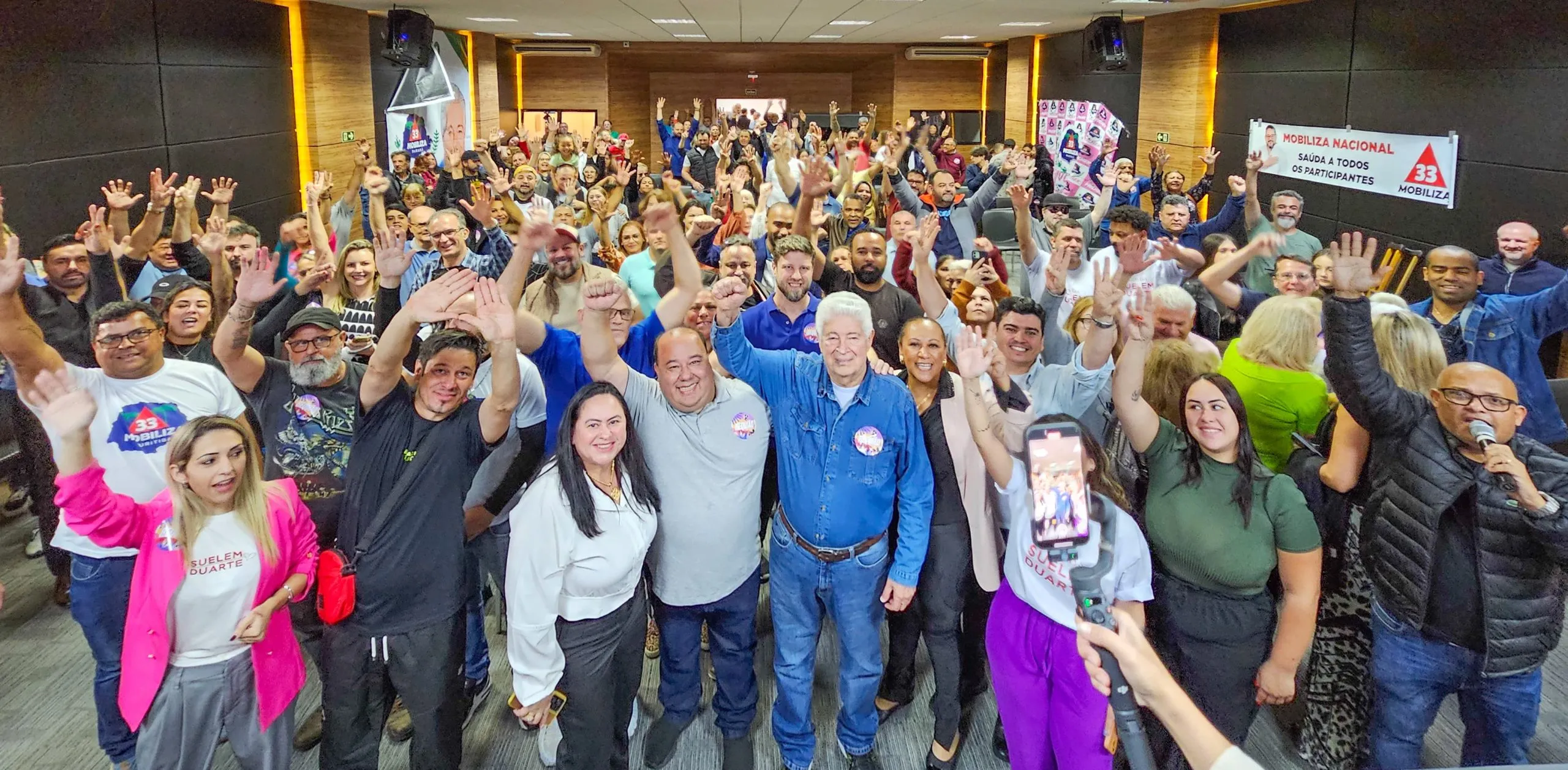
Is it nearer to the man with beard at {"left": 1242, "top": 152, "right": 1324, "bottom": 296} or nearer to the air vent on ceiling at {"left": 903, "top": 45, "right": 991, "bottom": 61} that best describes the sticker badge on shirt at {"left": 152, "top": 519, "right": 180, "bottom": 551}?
the man with beard at {"left": 1242, "top": 152, "right": 1324, "bottom": 296}

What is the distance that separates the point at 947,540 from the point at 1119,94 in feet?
34.0

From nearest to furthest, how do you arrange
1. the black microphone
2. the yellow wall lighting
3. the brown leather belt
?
the black microphone < the brown leather belt < the yellow wall lighting

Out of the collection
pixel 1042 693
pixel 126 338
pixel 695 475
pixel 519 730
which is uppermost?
pixel 126 338

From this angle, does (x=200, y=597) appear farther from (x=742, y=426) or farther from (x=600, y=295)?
(x=742, y=426)

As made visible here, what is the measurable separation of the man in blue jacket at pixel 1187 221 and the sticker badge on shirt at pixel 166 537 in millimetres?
4961

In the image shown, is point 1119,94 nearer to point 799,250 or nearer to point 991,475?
point 799,250

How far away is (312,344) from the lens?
2.78 metres

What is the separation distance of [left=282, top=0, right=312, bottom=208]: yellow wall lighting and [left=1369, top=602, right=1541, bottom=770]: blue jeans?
9032 mm

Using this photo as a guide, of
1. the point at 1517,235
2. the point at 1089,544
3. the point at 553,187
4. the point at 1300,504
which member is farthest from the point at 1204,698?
the point at 553,187

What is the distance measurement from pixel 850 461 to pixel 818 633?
0.57 m

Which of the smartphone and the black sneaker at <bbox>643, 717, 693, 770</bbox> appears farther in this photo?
the black sneaker at <bbox>643, 717, 693, 770</bbox>

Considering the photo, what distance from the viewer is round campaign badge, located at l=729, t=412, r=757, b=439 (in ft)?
8.52

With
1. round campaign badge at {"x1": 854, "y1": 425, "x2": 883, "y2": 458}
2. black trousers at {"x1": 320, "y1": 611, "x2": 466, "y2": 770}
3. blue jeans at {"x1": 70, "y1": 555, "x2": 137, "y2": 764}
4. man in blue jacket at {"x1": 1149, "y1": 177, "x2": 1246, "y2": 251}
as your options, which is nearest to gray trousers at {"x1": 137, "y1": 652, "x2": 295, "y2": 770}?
black trousers at {"x1": 320, "y1": 611, "x2": 466, "y2": 770}

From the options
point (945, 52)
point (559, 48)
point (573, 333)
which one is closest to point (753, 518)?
point (573, 333)
